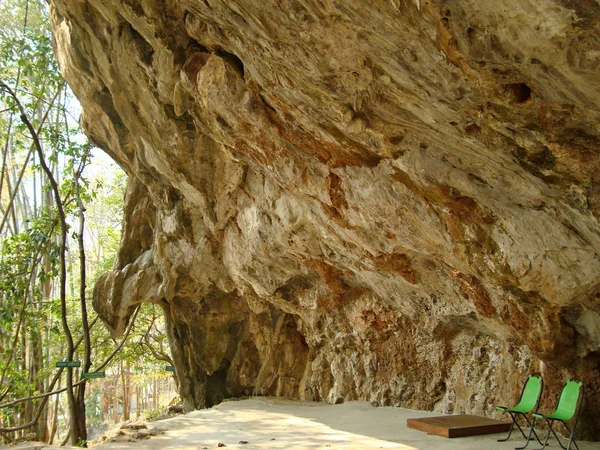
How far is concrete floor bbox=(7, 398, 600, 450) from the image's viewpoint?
206 inches

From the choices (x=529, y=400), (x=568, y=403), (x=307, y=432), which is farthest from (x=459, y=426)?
(x=307, y=432)

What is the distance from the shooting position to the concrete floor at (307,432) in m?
5.23

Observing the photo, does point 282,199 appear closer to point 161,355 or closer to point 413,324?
point 413,324

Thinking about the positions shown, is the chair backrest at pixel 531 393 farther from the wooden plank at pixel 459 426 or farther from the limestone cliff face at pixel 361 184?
the wooden plank at pixel 459 426

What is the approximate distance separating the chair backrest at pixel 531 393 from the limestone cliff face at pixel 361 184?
35 cm

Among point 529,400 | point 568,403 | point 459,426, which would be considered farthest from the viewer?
point 459,426

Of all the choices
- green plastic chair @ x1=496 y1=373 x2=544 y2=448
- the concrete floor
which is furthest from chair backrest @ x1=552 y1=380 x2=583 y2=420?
the concrete floor

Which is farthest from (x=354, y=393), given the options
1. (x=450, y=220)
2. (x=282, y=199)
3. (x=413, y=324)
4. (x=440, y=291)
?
(x=450, y=220)

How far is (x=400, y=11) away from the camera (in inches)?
150

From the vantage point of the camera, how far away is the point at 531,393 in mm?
5207

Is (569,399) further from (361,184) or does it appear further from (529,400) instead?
(361,184)

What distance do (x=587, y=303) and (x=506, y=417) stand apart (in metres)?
1.91

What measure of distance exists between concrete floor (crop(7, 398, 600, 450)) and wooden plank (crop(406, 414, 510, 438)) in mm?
81

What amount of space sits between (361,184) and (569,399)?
3.16 metres
